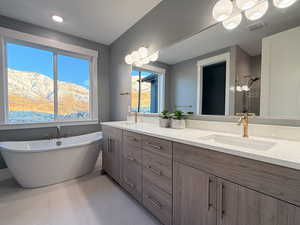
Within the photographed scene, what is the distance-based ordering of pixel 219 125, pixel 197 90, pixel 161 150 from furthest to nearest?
pixel 197 90 → pixel 219 125 → pixel 161 150

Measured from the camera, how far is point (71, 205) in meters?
1.58

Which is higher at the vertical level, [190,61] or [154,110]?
[190,61]

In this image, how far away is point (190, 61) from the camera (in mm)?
1627

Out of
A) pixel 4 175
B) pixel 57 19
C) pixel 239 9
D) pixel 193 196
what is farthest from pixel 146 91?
pixel 4 175

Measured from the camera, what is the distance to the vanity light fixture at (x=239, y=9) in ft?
3.55

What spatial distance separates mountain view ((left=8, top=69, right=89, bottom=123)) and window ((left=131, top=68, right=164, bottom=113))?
1322mm

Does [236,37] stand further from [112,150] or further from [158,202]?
[112,150]

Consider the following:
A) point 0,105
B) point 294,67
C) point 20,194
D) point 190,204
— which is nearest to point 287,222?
point 190,204

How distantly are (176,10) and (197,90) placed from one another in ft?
3.51

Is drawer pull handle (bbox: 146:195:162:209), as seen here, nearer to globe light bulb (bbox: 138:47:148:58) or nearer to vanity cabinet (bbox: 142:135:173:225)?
vanity cabinet (bbox: 142:135:173:225)

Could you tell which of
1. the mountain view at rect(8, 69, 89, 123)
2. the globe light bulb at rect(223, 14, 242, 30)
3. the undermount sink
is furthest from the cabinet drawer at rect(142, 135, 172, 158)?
the mountain view at rect(8, 69, 89, 123)

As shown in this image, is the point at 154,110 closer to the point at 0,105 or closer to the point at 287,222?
the point at 287,222

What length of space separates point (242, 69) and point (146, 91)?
1403 millimetres

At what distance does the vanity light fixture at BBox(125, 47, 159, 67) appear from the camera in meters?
2.07
